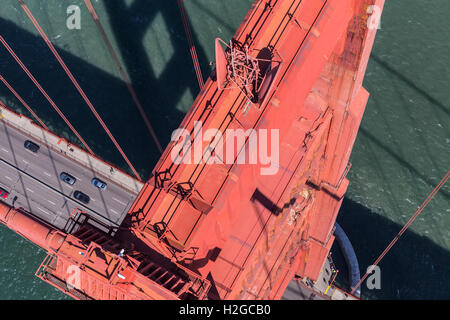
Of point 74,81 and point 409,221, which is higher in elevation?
point 409,221

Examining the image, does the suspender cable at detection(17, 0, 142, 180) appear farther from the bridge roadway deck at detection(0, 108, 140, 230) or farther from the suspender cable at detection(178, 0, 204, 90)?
the suspender cable at detection(178, 0, 204, 90)

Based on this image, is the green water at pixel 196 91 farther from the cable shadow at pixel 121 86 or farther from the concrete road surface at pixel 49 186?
the concrete road surface at pixel 49 186

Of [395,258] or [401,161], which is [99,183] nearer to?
[395,258]

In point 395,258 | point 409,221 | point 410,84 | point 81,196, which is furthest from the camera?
point 410,84

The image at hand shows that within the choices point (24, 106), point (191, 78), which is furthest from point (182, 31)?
point (24, 106)

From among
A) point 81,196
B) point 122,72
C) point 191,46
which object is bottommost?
point 81,196

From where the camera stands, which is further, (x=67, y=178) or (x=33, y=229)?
(x=67, y=178)

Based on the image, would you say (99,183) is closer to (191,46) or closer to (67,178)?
(67,178)

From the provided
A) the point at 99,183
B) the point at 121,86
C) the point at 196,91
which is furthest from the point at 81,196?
the point at 196,91

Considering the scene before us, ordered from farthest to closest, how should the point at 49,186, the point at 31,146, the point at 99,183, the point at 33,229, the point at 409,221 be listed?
1. the point at 31,146
2. the point at 49,186
3. the point at 99,183
4. the point at 409,221
5. the point at 33,229
